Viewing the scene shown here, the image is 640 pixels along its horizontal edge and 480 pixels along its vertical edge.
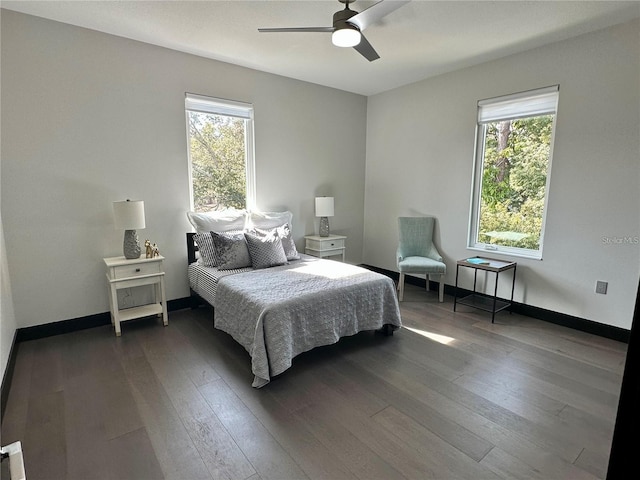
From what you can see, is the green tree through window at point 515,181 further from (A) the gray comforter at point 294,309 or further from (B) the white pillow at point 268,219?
(B) the white pillow at point 268,219

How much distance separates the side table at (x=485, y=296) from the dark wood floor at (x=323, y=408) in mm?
583

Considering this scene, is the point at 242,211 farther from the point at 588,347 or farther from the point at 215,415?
the point at 588,347

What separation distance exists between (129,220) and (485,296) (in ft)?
12.7

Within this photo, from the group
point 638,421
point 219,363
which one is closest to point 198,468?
point 219,363

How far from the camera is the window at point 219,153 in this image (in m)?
3.69

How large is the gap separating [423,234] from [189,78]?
3.28m

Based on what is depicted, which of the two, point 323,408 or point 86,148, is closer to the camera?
point 323,408

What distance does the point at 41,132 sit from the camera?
284cm

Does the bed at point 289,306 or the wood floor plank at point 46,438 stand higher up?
the bed at point 289,306

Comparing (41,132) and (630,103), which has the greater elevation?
(630,103)

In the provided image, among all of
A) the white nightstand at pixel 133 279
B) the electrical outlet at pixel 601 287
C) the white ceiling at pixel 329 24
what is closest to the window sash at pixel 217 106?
the white ceiling at pixel 329 24

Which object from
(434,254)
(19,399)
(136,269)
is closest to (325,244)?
(434,254)

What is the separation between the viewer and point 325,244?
4461mm

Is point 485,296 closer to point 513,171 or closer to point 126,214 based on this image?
point 513,171
